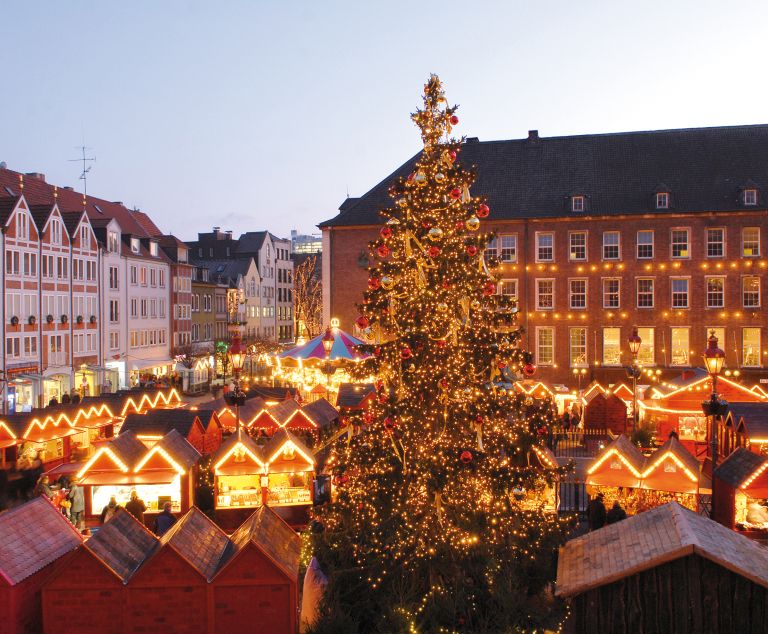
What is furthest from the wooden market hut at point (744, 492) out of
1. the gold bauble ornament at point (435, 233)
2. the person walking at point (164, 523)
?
the person walking at point (164, 523)

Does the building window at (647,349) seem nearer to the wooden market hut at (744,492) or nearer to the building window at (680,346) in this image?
the building window at (680,346)

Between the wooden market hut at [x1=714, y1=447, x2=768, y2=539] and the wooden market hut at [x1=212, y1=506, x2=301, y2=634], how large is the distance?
9.39 m

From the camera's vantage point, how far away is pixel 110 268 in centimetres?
4653

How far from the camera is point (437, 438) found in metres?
11.5

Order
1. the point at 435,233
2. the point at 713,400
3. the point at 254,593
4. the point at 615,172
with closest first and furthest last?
the point at 254,593
the point at 435,233
the point at 713,400
the point at 615,172

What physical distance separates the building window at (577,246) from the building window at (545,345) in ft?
13.4

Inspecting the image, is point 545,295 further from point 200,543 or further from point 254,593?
point 254,593

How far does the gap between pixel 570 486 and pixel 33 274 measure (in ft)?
95.9

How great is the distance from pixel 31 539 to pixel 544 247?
3577 cm

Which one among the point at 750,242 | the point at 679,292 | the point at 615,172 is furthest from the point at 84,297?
the point at 750,242

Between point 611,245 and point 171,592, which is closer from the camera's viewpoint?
point 171,592

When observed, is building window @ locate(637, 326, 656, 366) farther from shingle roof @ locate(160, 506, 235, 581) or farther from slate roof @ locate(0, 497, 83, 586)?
slate roof @ locate(0, 497, 83, 586)

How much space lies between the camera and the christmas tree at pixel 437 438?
11.1 meters

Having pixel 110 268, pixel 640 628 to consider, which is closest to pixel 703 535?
pixel 640 628
